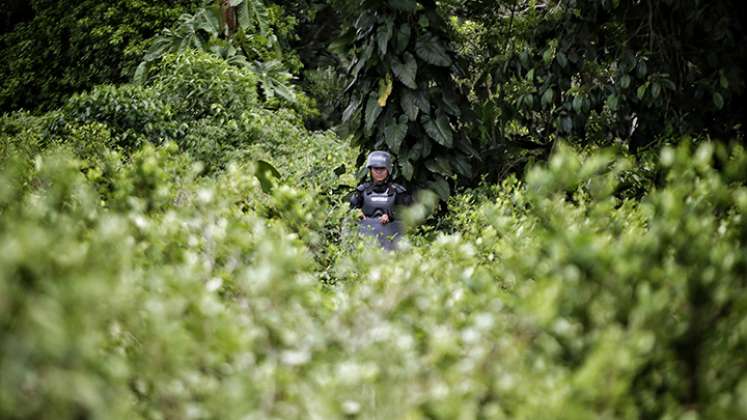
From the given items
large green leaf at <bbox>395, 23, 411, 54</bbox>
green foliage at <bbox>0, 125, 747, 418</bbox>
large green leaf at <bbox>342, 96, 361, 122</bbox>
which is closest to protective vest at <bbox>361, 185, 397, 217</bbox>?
large green leaf at <bbox>342, 96, 361, 122</bbox>

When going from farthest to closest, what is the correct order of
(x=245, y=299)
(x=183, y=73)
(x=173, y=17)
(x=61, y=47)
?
(x=61, y=47) → (x=173, y=17) → (x=183, y=73) → (x=245, y=299)

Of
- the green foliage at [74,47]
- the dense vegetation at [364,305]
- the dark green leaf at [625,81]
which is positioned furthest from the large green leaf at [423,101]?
the green foliage at [74,47]

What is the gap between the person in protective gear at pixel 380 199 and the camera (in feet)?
17.0

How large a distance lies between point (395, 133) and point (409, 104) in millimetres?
279

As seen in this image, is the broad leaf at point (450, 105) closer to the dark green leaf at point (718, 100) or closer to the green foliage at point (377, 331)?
the dark green leaf at point (718, 100)

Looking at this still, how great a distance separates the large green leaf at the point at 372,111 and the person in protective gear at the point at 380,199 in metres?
0.52

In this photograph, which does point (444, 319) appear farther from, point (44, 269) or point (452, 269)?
point (44, 269)

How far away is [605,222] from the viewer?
2.28 m

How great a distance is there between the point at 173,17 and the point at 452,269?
11.0 meters

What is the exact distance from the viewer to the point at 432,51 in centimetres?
565

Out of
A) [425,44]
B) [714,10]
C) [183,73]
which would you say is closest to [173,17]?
[183,73]

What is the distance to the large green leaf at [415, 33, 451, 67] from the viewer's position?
5605 millimetres

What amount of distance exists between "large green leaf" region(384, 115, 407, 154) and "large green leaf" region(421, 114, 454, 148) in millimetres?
189

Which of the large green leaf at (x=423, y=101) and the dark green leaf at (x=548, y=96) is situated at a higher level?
the dark green leaf at (x=548, y=96)
